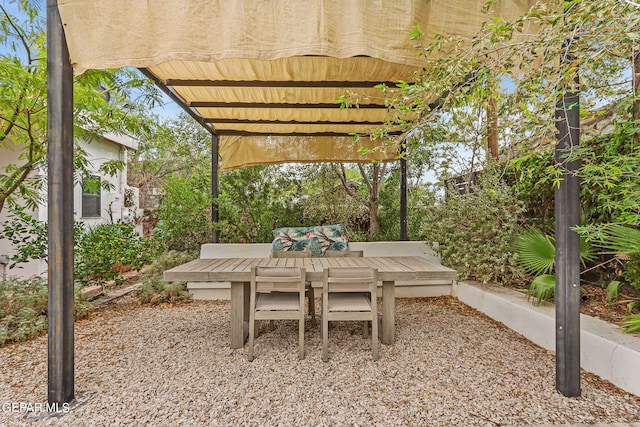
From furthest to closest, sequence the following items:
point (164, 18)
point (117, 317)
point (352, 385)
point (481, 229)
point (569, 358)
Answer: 1. point (481, 229)
2. point (117, 317)
3. point (352, 385)
4. point (569, 358)
5. point (164, 18)

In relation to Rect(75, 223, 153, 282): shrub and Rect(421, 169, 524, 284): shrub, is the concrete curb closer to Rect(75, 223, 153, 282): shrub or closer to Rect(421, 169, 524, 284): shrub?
Rect(421, 169, 524, 284): shrub

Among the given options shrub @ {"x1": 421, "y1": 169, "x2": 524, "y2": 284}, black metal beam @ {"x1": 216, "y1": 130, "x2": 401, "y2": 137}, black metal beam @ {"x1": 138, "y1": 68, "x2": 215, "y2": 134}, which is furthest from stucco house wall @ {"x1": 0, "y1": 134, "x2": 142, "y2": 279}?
shrub @ {"x1": 421, "y1": 169, "x2": 524, "y2": 284}

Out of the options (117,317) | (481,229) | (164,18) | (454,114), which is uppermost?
(164,18)

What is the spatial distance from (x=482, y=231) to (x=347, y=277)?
2.38m

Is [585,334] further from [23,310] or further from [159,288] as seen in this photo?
[23,310]

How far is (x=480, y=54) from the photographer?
179 centimetres

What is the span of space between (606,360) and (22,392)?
13.2 feet

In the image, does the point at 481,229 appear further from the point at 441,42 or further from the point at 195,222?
the point at 195,222

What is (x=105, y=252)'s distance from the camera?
458 centimetres

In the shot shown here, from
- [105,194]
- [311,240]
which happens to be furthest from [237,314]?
[105,194]

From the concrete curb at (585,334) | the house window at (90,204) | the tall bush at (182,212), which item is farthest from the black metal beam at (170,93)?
the concrete curb at (585,334)

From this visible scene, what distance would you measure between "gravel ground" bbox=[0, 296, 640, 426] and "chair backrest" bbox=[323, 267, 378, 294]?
593mm

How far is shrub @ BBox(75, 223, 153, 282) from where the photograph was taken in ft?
14.7

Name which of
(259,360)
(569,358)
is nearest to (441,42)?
(569,358)
